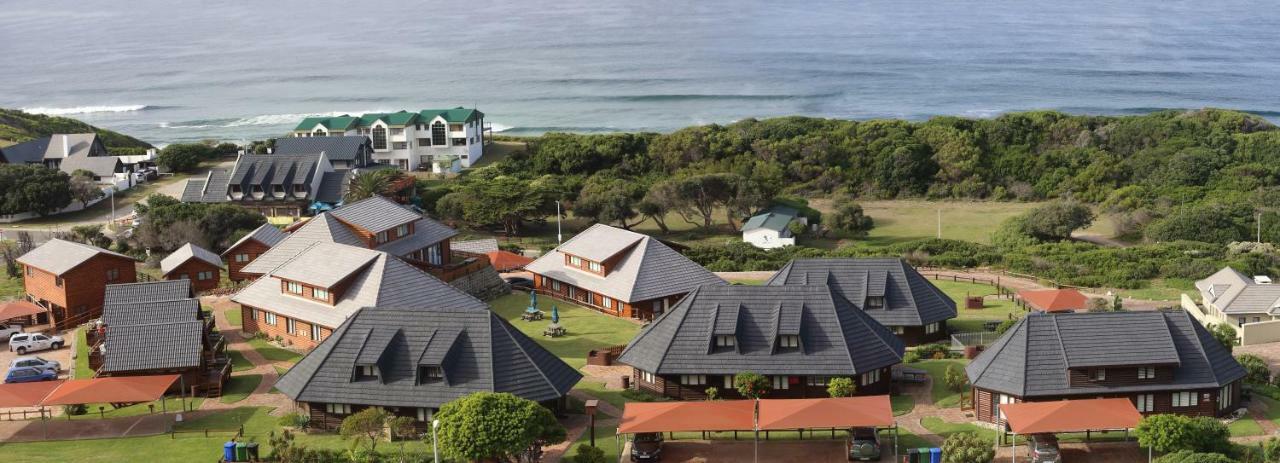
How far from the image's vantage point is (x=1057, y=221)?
86062 mm

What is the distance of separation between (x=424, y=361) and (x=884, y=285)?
2159cm

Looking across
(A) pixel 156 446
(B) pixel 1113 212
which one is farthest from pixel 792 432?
(B) pixel 1113 212

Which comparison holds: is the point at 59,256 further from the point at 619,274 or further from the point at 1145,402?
the point at 1145,402

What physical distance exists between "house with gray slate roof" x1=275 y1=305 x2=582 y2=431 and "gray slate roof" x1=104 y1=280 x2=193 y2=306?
12569 millimetres

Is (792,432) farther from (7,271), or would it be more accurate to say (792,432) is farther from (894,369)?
(7,271)

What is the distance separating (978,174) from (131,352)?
74217 millimetres

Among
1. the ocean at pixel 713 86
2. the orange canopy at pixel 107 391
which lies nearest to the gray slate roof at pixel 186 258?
the orange canopy at pixel 107 391

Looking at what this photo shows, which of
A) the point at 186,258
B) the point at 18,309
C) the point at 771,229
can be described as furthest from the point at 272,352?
the point at 771,229

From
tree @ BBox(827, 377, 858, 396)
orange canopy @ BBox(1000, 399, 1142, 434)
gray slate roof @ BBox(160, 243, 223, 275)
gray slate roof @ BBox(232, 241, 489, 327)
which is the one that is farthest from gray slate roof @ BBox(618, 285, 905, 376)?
gray slate roof @ BBox(160, 243, 223, 275)

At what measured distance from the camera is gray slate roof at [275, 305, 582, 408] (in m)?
45.8

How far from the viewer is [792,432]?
4538 cm

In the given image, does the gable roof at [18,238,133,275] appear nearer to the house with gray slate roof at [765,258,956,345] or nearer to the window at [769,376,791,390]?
the house with gray slate roof at [765,258,956,345]

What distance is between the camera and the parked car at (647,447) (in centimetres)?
4288

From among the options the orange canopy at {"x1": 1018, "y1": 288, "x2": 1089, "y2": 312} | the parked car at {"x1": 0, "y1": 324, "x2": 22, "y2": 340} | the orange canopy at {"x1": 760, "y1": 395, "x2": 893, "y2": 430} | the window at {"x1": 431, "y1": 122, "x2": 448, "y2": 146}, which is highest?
the window at {"x1": 431, "y1": 122, "x2": 448, "y2": 146}
